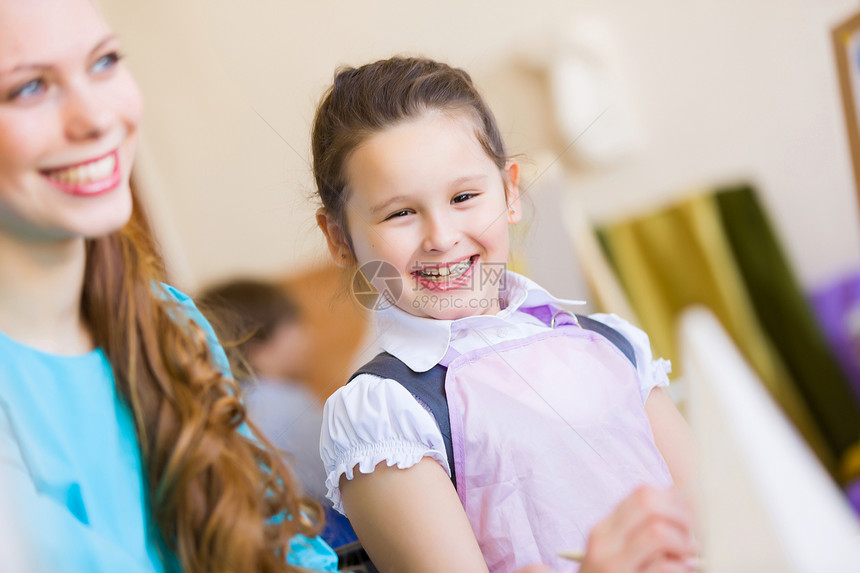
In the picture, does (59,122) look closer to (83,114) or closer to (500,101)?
(83,114)

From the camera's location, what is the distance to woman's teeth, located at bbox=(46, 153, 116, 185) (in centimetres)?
37

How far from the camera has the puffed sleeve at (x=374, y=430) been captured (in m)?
0.46

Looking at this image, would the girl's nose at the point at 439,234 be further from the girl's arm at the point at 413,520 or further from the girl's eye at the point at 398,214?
the girl's arm at the point at 413,520

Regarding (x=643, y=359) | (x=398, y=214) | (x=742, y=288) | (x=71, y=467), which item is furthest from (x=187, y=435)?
(x=742, y=288)

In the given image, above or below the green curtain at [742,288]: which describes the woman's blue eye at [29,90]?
above

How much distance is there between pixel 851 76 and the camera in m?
0.75

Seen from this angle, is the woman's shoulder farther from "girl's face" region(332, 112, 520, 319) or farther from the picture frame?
the picture frame

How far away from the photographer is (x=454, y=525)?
0.45m

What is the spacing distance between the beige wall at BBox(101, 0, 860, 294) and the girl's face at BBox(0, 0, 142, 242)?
126 millimetres

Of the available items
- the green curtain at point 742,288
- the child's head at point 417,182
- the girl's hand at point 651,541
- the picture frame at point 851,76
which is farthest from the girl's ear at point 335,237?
the green curtain at point 742,288

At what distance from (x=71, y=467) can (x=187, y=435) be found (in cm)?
6

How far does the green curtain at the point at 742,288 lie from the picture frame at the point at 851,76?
1.67ft

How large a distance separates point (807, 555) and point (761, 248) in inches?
49.7

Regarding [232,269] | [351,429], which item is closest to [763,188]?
[232,269]
